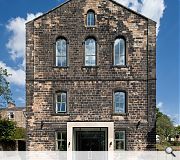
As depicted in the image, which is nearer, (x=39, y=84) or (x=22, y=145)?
(x=39, y=84)

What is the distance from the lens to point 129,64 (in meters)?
30.4

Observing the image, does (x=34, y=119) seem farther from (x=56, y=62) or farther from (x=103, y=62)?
(x=103, y=62)

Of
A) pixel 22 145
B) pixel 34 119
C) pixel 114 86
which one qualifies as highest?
pixel 114 86

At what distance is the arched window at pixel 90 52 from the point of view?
30734 mm

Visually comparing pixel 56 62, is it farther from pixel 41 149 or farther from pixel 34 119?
pixel 41 149

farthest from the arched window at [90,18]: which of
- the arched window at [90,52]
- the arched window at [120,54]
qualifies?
the arched window at [120,54]

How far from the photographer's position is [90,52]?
30797 millimetres

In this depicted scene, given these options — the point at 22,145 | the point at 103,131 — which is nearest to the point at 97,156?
the point at 103,131

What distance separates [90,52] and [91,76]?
180cm

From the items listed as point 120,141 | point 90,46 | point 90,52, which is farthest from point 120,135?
point 90,46

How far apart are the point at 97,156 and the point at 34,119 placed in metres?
5.44

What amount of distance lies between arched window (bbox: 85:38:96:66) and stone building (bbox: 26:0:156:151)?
59 millimetres

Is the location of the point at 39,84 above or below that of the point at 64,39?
below

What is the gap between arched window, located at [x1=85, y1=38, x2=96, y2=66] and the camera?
30734mm
